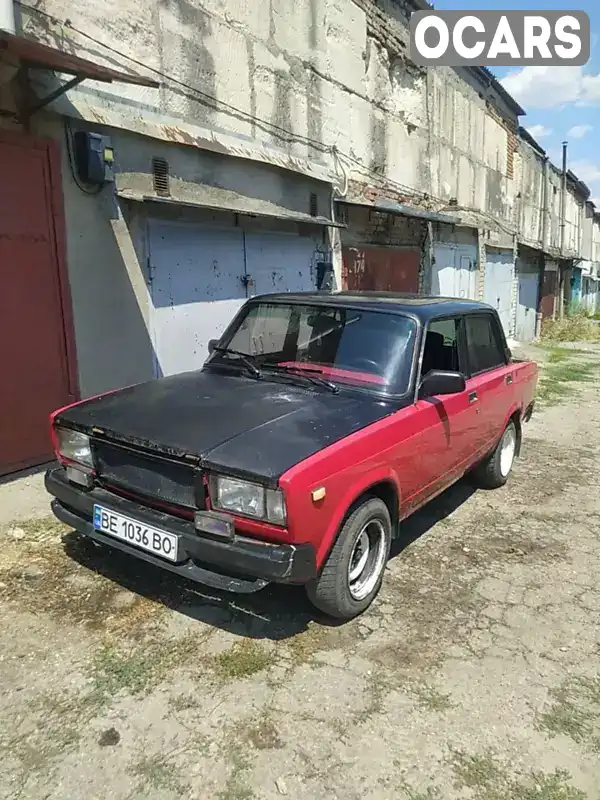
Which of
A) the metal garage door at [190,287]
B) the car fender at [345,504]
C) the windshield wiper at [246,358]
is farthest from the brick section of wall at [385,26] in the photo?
the car fender at [345,504]

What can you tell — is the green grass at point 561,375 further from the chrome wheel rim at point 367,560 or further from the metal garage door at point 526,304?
the chrome wheel rim at point 367,560

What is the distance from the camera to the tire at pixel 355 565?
9.97 feet

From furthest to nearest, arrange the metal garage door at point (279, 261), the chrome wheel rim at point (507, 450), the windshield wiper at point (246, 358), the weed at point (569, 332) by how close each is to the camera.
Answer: the weed at point (569, 332) → the metal garage door at point (279, 261) → the chrome wheel rim at point (507, 450) → the windshield wiper at point (246, 358)

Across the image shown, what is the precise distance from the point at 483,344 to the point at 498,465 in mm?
1164

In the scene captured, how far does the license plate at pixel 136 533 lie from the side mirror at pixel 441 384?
5.84ft

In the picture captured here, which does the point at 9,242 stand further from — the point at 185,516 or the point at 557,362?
the point at 557,362

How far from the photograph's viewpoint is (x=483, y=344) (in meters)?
4.96

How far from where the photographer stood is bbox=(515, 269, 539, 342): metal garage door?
71.8 feet

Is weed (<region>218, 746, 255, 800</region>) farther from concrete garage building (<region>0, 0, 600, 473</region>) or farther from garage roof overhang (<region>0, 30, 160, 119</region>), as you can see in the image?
garage roof overhang (<region>0, 30, 160, 119</region>)

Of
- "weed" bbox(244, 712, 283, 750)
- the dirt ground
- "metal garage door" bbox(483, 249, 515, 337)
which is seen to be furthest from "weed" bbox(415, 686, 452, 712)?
"metal garage door" bbox(483, 249, 515, 337)

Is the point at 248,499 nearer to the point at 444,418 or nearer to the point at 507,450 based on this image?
the point at 444,418

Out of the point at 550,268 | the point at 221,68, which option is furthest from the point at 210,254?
the point at 550,268

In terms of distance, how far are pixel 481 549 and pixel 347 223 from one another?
7586 mm

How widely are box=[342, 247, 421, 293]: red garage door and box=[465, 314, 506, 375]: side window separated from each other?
18.3ft
